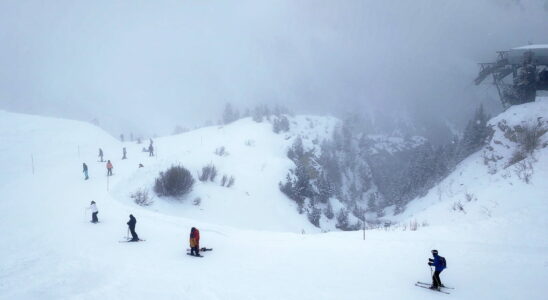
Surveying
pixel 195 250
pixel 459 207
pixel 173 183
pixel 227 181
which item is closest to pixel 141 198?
pixel 173 183

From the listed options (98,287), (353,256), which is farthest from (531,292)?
(98,287)

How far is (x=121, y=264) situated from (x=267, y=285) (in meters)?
5.35

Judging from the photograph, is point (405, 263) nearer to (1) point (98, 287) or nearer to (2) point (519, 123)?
(1) point (98, 287)

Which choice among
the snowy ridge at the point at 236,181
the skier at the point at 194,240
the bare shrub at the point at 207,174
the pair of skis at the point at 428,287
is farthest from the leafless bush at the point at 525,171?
the bare shrub at the point at 207,174

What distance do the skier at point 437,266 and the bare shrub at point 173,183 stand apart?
916 inches

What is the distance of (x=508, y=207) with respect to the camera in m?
13.0

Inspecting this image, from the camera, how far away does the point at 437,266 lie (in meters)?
7.94

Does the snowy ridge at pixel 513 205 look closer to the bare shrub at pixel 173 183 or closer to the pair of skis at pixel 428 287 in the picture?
the pair of skis at pixel 428 287

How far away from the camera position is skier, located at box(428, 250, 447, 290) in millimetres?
7886

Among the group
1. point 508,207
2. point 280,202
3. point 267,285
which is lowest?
point 280,202

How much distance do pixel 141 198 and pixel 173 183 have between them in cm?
400

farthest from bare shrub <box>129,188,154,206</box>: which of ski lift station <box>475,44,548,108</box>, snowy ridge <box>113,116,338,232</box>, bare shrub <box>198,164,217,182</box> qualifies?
ski lift station <box>475,44,548,108</box>

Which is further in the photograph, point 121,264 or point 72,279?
point 121,264

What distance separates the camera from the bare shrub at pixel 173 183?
26.7 meters
